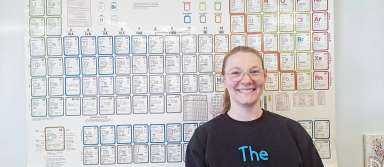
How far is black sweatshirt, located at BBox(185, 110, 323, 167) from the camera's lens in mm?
1220

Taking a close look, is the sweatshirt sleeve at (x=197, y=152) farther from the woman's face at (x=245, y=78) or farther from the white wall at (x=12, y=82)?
the white wall at (x=12, y=82)

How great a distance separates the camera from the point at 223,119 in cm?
129

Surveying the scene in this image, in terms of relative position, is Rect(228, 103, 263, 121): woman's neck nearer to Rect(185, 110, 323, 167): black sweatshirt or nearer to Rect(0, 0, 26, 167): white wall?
Rect(185, 110, 323, 167): black sweatshirt

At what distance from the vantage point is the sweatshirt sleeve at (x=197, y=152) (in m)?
1.24

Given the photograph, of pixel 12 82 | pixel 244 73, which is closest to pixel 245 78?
pixel 244 73

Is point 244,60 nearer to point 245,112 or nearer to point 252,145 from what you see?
point 245,112

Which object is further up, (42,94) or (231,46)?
(231,46)

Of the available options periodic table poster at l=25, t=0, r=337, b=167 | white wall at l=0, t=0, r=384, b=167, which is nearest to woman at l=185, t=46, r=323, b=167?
periodic table poster at l=25, t=0, r=337, b=167

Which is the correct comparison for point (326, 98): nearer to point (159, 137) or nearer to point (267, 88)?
point (267, 88)

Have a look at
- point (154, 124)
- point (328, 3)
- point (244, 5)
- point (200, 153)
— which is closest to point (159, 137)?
point (154, 124)

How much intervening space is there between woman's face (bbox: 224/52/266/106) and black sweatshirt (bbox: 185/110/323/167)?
10 centimetres

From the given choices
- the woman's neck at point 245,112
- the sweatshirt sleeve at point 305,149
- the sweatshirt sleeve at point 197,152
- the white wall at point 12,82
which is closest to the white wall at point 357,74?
the sweatshirt sleeve at point 305,149

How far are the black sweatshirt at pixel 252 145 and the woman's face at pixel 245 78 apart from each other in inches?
3.8

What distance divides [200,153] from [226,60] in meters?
0.34
